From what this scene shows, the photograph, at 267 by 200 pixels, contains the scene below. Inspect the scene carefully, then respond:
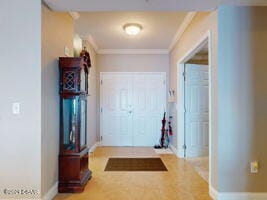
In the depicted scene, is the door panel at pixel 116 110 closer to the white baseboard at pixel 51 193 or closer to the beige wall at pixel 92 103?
the beige wall at pixel 92 103

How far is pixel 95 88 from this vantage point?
21.4 feet

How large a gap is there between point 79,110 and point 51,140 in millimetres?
549

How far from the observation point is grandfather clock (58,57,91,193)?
10.3ft

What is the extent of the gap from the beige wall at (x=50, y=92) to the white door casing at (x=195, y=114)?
2.90 m

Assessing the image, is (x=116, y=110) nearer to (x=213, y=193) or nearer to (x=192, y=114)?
(x=192, y=114)

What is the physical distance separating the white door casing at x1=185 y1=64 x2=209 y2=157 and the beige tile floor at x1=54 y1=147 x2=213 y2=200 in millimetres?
674

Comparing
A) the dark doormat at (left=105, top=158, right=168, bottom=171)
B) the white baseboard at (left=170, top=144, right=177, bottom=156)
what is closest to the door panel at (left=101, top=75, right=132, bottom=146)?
the white baseboard at (left=170, top=144, right=177, bottom=156)

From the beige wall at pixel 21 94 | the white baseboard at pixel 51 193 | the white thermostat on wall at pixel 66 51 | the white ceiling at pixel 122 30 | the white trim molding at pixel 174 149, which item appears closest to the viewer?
the beige wall at pixel 21 94

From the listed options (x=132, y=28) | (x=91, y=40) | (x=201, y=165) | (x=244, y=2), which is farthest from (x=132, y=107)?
(x=244, y=2)

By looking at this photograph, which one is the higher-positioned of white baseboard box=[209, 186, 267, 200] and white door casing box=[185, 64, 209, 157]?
white door casing box=[185, 64, 209, 157]

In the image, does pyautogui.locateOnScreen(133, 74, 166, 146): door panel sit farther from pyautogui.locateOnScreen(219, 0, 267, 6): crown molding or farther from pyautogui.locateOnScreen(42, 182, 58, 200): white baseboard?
pyautogui.locateOnScreen(219, 0, 267, 6): crown molding

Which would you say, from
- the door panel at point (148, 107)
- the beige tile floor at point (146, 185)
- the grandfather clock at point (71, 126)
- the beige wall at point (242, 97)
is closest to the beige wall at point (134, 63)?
the door panel at point (148, 107)

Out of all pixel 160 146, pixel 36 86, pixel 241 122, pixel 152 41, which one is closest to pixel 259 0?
pixel 241 122

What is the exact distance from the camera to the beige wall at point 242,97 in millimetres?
2840
